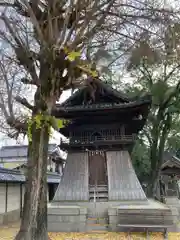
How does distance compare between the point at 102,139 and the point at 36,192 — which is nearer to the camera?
the point at 36,192

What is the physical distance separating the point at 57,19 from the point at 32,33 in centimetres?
113

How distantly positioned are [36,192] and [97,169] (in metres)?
7.18

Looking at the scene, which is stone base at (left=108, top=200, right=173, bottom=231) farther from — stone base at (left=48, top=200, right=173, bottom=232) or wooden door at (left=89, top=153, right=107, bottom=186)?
wooden door at (left=89, top=153, right=107, bottom=186)

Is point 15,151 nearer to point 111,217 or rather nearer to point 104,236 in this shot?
point 111,217

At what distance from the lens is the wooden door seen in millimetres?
13172

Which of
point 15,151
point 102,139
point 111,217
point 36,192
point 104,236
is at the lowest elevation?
point 104,236

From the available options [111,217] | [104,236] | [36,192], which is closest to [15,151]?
[111,217]

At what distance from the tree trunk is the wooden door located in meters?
6.62

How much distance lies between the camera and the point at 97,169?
1341cm

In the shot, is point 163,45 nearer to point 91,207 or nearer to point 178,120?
point 91,207

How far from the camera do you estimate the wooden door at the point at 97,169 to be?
13.2 metres

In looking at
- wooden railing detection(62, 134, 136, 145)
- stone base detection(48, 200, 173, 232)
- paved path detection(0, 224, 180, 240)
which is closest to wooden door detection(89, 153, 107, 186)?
wooden railing detection(62, 134, 136, 145)

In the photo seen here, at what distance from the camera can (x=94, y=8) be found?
7.04 metres

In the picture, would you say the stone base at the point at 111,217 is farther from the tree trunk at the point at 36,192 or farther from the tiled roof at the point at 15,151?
the tiled roof at the point at 15,151
